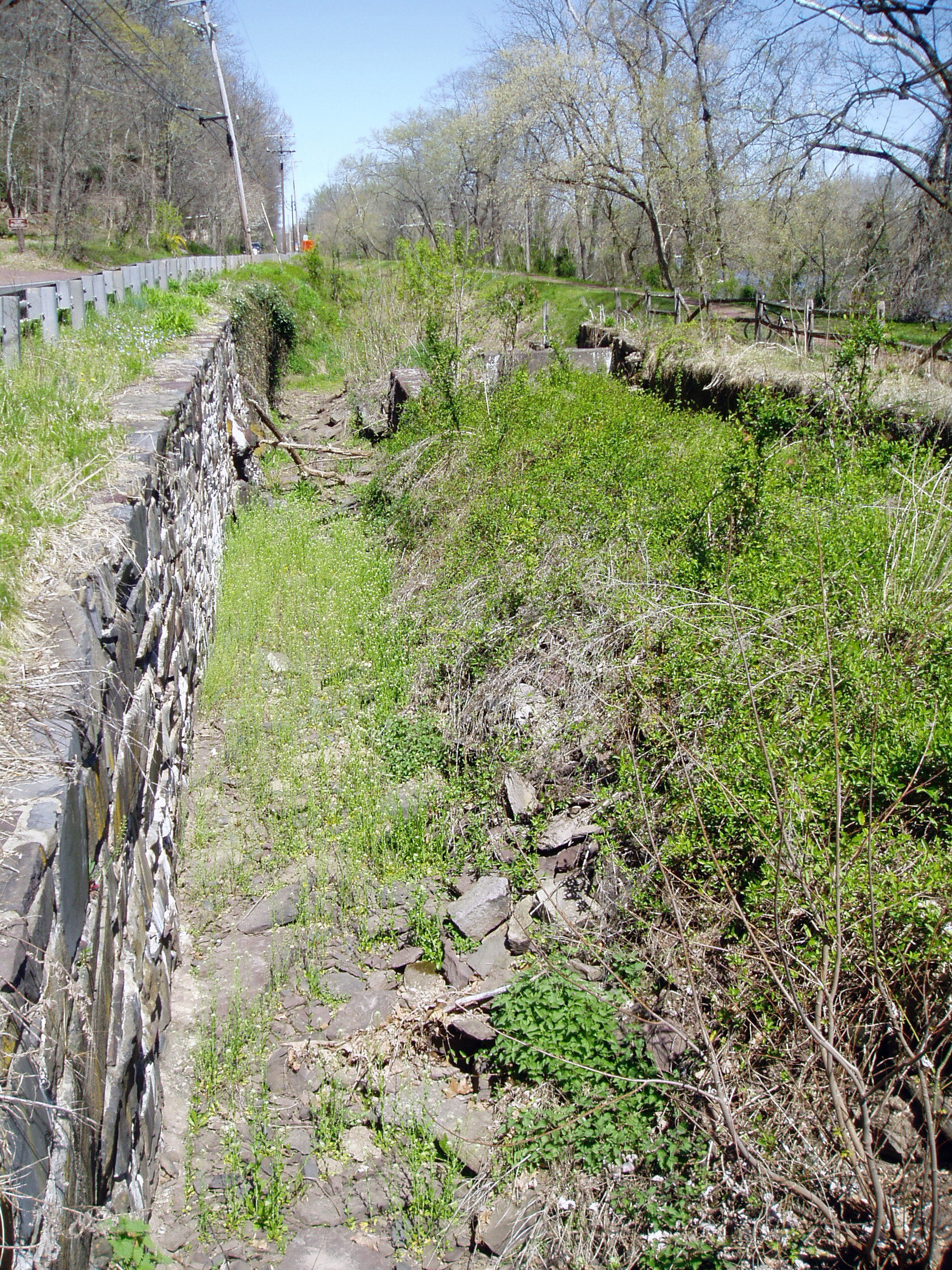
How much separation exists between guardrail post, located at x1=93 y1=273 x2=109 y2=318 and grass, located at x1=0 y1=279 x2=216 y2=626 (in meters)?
0.99

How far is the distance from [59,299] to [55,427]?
12.5 feet

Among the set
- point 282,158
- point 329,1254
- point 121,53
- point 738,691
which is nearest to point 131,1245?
point 329,1254

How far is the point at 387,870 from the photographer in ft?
13.6

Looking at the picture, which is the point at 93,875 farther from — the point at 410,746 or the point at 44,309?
the point at 44,309

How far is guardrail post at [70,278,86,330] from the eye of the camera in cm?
704

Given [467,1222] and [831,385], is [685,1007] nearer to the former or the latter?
[467,1222]

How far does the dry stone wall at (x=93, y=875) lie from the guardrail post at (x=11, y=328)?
138 cm

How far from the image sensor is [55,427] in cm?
380

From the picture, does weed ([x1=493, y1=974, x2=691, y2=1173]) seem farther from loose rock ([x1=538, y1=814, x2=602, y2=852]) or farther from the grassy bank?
loose rock ([x1=538, y1=814, x2=602, y2=852])

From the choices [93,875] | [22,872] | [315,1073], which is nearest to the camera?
[22,872]

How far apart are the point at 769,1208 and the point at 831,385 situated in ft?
20.2

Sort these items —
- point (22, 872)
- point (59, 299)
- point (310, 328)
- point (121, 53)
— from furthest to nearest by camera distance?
point (121, 53)
point (310, 328)
point (59, 299)
point (22, 872)

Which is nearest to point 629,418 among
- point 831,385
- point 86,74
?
point 831,385

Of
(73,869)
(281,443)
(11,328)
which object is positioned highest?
(11,328)
